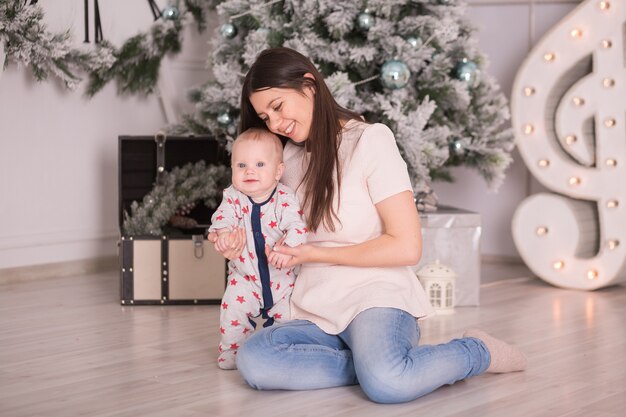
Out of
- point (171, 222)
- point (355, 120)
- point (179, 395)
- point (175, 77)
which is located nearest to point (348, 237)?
point (355, 120)

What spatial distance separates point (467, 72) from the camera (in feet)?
11.0

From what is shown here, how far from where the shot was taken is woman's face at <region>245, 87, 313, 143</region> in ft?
7.10

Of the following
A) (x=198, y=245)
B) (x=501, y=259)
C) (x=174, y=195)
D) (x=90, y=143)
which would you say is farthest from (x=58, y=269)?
(x=501, y=259)

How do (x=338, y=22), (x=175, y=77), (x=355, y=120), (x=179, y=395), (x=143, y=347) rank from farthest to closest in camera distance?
(x=175, y=77) < (x=338, y=22) < (x=143, y=347) < (x=355, y=120) < (x=179, y=395)

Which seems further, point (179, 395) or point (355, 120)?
point (355, 120)

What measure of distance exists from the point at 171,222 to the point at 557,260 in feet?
4.59

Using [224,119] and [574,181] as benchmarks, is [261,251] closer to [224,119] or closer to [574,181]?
[224,119]

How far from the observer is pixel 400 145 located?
325cm

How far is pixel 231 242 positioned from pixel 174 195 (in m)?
1.17

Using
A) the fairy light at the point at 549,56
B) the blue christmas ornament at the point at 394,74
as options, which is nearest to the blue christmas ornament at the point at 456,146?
the blue christmas ornament at the point at 394,74

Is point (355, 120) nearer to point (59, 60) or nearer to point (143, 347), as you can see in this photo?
point (143, 347)

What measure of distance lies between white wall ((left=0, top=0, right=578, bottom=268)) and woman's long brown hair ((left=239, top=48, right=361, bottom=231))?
1592 mm

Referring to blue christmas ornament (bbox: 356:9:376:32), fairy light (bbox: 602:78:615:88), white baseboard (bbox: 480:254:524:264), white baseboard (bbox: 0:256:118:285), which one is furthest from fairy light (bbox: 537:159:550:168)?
white baseboard (bbox: 0:256:118:285)

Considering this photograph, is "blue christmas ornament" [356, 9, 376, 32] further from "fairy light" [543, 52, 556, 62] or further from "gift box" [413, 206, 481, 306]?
"fairy light" [543, 52, 556, 62]
